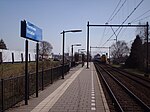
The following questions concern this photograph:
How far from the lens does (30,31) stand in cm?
1152

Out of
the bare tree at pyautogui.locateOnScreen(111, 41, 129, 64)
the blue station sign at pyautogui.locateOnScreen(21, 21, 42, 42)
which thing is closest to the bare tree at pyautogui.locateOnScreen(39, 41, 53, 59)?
the blue station sign at pyautogui.locateOnScreen(21, 21, 42, 42)

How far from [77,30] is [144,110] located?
14589 millimetres

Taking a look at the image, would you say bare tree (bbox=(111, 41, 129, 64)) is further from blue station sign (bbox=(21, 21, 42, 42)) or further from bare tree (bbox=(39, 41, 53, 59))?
blue station sign (bbox=(21, 21, 42, 42))

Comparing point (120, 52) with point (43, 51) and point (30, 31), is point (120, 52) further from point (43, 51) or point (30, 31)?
point (30, 31)

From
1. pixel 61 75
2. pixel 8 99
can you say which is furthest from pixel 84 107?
pixel 61 75

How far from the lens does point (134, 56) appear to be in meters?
62.6

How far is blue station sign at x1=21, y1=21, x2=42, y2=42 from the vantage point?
10711mm

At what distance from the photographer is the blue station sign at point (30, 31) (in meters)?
10.7

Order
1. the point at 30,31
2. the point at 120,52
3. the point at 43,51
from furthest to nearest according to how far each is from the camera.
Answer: the point at 120,52, the point at 43,51, the point at 30,31

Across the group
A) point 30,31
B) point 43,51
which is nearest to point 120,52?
point 43,51

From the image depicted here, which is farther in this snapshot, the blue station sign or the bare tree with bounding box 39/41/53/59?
the bare tree with bounding box 39/41/53/59

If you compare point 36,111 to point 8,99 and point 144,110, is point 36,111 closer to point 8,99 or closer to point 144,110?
point 8,99

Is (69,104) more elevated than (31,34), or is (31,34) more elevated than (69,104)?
(31,34)

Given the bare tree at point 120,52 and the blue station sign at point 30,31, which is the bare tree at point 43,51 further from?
the bare tree at point 120,52
